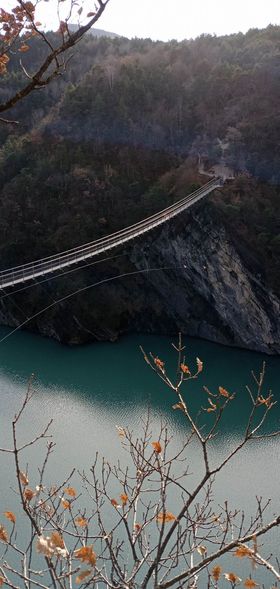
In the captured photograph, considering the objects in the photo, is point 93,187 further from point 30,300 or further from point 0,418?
point 0,418

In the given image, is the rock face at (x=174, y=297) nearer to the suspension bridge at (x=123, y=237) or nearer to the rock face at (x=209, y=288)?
the rock face at (x=209, y=288)

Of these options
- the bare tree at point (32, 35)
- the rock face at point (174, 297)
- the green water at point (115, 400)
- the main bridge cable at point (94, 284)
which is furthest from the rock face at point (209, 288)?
the bare tree at point (32, 35)

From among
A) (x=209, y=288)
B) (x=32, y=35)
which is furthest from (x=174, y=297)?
(x=32, y=35)

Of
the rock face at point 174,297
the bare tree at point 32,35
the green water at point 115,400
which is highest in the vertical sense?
the rock face at point 174,297

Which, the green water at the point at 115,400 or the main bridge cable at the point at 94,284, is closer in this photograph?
the green water at the point at 115,400

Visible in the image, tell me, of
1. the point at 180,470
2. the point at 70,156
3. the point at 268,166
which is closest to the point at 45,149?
the point at 70,156

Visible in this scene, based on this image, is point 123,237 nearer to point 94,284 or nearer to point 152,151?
point 94,284
